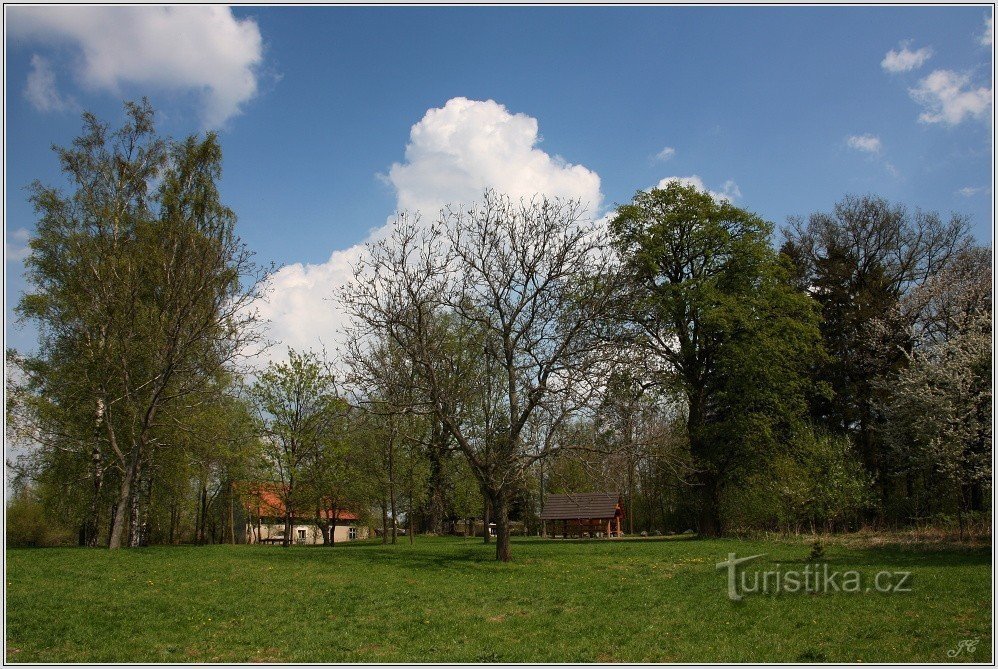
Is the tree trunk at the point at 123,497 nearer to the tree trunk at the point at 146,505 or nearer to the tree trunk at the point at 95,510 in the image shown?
the tree trunk at the point at 95,510

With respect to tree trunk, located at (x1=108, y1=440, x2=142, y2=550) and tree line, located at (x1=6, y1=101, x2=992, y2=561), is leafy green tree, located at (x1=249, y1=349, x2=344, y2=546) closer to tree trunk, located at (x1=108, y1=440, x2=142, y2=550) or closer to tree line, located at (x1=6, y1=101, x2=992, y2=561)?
tree line, located at (x1=6, y1=101, x2=992, y2=561)

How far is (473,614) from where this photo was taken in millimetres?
10531

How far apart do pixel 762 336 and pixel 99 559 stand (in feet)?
67.5

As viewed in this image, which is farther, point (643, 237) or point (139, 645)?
point (643, 237)

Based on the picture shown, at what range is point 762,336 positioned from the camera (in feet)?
81.4

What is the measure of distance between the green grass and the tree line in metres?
4.08

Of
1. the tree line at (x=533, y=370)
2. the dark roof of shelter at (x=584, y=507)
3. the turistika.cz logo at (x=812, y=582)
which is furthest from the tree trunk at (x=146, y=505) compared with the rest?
the turistika.cz logo at (x=812, y=582)

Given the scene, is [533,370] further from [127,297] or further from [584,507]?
[584,507]

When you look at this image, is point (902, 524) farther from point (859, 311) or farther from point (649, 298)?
point (649, 298)

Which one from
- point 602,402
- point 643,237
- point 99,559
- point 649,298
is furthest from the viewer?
point 643,237

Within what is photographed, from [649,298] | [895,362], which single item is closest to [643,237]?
[649,298]

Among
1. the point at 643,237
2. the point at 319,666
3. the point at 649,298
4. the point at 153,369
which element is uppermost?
the point at 643,237

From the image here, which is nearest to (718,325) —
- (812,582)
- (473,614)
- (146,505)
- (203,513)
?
(812,582)

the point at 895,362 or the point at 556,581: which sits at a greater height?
the point at 895,362
